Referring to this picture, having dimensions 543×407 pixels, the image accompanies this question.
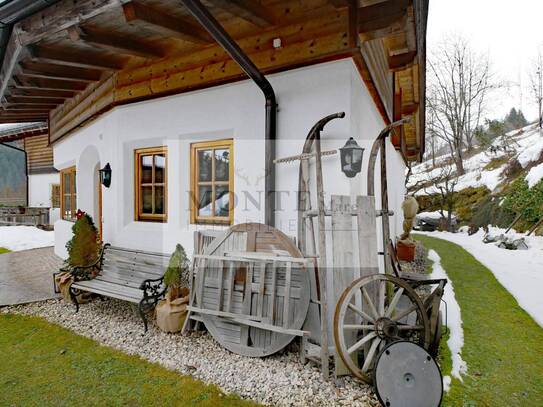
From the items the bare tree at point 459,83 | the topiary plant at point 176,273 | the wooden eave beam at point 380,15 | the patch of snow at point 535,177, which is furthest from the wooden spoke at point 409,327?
the bare tree at point 459,83

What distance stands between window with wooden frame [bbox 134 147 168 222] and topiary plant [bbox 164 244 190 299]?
101cm

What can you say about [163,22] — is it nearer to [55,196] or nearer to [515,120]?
[55,196]

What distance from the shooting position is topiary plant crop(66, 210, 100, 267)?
4.81 metres

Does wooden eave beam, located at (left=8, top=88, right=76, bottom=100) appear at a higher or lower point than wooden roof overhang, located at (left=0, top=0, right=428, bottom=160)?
higher

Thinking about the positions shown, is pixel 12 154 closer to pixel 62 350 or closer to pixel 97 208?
pixel 97 208

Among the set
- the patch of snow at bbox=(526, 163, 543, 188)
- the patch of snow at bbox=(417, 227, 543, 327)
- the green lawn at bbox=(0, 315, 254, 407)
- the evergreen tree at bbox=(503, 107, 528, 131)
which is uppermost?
the evergreen tree at bbox=(503, 107, 528, 131)

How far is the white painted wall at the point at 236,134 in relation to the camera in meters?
3.26

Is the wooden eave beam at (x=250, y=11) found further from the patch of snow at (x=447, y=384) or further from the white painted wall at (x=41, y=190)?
the white painted wall at (x=41, y=190)

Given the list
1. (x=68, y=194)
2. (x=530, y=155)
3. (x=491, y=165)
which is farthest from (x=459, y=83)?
(x=68, y=194)

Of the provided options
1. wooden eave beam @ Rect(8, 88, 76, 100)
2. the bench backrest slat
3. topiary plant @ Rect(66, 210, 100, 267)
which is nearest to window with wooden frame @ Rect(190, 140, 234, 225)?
the bench backrest slat

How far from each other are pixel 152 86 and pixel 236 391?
→ 3.69 m

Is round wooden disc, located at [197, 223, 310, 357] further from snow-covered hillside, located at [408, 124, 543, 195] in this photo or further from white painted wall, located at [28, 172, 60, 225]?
snow-covered hillside, located at [408, 124, 543, 195]

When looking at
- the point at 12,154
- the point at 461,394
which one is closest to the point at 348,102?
the point at 461,394

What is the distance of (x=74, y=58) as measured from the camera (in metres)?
3.92
